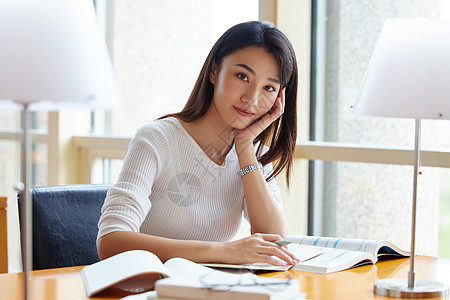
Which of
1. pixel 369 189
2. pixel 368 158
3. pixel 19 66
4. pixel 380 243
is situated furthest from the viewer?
pixel 369 189

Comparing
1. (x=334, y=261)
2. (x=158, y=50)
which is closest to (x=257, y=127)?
(x=334, y=261)

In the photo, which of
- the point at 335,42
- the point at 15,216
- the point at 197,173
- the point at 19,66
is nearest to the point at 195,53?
the point at 335,42

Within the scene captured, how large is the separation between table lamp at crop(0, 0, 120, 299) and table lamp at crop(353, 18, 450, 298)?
55 cm

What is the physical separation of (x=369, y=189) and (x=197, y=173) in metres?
0.96

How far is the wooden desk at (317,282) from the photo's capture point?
4.00 ft

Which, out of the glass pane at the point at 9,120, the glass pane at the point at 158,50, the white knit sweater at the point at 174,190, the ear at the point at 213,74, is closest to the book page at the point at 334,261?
the white knit sweater at the point at 174,190

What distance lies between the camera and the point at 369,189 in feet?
8.23

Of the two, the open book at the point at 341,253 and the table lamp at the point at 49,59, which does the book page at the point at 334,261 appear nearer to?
the open book at the point at 341,253

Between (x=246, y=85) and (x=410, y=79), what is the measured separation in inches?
25.5

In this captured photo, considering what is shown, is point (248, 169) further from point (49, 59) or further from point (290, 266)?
point (49, 59)

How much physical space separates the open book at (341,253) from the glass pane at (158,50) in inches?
60.2

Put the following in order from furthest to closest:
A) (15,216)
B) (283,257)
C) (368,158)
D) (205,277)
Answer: (15,216)
(368,158)
(283,257)
(205,277)

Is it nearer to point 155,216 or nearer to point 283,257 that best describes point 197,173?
point 155,216

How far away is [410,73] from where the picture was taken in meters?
1.19
